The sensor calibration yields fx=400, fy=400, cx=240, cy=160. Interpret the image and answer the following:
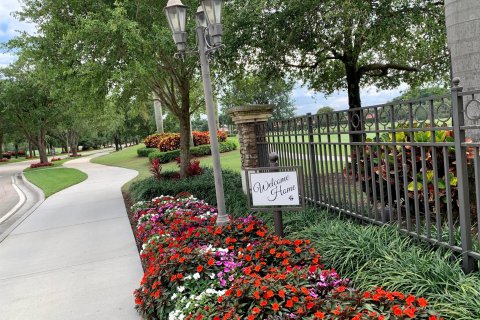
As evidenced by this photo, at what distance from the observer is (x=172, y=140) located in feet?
73.0

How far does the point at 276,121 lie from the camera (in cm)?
673

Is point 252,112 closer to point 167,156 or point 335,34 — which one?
point 335,34

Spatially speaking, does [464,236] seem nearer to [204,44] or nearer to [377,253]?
[377,253]

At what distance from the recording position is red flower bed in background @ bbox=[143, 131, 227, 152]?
22253 millimetres

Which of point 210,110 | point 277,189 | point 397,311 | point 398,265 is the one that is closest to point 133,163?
point 210,110

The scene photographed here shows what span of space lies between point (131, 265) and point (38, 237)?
3.05 metres

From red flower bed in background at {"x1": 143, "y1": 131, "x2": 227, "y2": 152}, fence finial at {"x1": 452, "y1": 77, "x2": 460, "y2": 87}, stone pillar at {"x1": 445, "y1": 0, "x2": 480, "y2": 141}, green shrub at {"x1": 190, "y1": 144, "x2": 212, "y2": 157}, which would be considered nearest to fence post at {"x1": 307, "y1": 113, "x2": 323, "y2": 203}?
stone pillar at {"x1": 445, "y1": 0, "x2": 480, "y2": 141}

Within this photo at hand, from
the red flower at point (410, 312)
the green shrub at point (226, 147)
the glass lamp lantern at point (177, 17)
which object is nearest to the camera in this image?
the red flower at point (410, 312)

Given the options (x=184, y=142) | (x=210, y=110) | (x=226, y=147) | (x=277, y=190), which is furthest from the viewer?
(x=226, y=147)

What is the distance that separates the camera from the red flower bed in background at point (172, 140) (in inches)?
876

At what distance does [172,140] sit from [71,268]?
17199 millimetres

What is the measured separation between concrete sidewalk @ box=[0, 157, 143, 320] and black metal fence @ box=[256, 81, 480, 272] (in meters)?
2.82

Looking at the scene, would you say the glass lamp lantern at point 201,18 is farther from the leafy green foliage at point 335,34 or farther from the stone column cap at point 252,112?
the leafy green foliage at point 335,34

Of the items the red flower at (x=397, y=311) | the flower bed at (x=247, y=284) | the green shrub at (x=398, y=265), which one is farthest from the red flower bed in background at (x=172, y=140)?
the red flower at (x=397, y=311)
